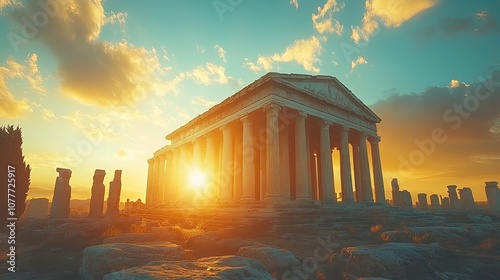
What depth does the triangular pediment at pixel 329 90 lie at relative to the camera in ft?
61.9

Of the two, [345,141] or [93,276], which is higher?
[345,141]

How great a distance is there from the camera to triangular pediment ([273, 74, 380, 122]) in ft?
61.9

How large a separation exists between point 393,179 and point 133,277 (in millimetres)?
34324

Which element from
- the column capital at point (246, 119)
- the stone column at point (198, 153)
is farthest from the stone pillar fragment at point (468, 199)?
the stone column at point (198, 153)

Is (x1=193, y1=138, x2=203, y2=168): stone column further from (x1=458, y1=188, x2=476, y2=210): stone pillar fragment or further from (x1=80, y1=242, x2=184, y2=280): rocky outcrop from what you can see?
(x1=458, y1=188, x2=476, y2=210): stone pillar fragment

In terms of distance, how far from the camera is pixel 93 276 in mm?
5094

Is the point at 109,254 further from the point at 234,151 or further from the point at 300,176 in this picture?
the point at 234,151

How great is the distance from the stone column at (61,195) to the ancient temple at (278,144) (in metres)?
10.8

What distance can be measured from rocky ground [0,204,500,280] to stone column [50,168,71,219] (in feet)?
19.4

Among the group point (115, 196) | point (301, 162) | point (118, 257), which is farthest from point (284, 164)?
point (118, 257)

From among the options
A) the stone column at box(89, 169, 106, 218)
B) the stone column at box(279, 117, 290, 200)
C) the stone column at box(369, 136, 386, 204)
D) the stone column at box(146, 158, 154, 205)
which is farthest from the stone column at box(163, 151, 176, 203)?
the stone column at box(369, 136, 386, 204)

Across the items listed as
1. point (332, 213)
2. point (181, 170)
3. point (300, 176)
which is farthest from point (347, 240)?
point (181, 170)

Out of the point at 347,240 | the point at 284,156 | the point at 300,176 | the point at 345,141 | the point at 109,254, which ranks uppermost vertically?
the point at 345,141

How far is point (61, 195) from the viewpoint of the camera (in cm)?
2023
